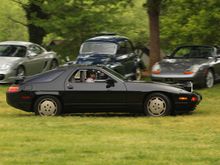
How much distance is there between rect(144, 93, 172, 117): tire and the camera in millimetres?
14062

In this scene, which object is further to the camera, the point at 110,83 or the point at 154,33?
the point at 154,33

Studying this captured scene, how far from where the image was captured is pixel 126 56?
75.4 feet

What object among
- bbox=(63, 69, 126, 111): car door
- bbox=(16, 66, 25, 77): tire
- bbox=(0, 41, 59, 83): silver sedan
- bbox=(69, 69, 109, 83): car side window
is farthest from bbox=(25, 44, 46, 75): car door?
bbox=(63, 69, 126, 111): car door

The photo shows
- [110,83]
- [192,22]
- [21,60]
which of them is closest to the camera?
[110,83]

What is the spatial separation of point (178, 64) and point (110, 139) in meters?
11.8

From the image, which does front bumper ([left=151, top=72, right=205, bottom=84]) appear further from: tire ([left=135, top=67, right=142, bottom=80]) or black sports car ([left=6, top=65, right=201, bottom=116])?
black sports car ([left=6, top=65, right=201, bottom=116])

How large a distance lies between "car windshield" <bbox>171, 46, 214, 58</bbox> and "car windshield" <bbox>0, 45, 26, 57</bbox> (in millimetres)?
5865

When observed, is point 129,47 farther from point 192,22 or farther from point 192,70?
point 192,22

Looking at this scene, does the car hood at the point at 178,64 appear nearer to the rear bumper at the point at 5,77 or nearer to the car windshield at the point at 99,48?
the car windshield at the point at 99,48

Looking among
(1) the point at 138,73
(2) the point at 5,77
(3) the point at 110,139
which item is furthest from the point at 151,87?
(1) the point at 138,73

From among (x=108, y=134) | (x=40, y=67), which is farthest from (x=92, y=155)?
(x=40, y=67)

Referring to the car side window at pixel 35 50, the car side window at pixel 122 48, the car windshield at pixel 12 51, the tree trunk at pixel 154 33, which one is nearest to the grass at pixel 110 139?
the car side window at pixel 122 48

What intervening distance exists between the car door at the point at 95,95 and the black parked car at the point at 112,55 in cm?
717

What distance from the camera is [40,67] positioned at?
24.6 meters
